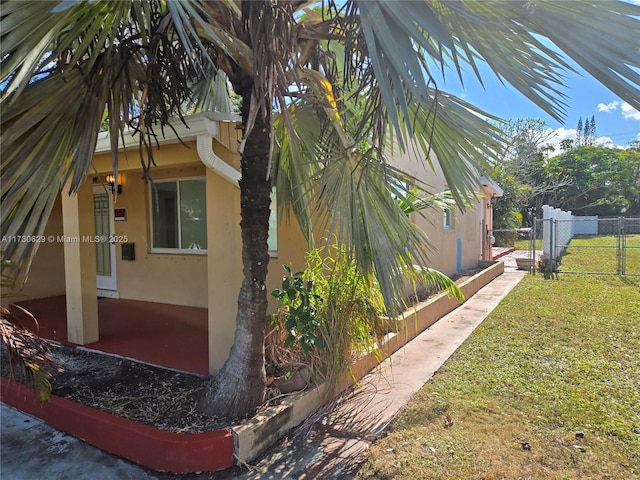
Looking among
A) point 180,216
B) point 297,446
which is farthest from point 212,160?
point 180,216

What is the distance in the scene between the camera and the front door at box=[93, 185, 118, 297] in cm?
945

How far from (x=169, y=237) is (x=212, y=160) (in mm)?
4674

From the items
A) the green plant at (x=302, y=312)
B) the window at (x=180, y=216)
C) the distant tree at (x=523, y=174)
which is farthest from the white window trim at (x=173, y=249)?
the distant tree at (x=523, y=174)

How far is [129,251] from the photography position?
9.11m

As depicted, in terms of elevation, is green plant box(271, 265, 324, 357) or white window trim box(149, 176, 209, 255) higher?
white window trim box(149, 176, 209, 255)

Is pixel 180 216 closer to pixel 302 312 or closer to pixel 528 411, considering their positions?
pixel 302 312

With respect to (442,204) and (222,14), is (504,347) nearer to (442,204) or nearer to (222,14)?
(442,204)

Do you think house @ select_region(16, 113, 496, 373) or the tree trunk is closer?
the tree trunk

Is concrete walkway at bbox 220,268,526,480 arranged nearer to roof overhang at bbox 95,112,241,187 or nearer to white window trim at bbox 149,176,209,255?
roof overhang at bbox 95,112,241,187

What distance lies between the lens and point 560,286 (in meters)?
11.4

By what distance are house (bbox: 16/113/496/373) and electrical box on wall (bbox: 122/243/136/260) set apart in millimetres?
22

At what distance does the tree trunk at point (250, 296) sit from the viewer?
397 centimetres

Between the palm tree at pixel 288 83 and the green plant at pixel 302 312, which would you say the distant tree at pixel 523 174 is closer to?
the palm tree at pixel 288 83

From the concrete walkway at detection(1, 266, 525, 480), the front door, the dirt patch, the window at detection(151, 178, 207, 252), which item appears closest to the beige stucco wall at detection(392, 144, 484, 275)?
the concrete walkway at detection(1, 266, 525, 480)
